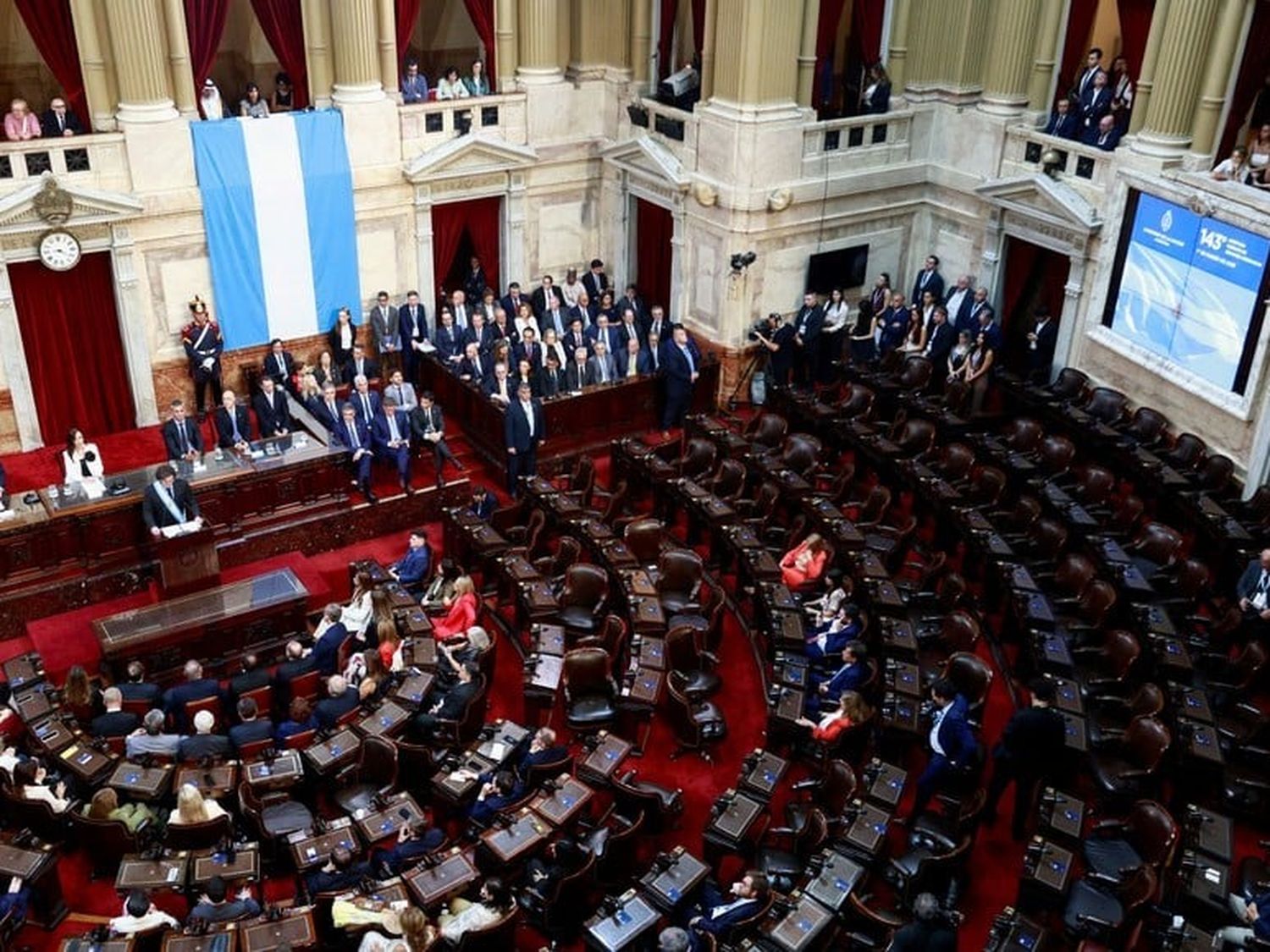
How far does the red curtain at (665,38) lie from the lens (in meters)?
18.8

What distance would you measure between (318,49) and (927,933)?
48.0 feet

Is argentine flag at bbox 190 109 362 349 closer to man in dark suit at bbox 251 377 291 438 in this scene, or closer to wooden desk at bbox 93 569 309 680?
man in dark suit at bbox 251 377 291 438

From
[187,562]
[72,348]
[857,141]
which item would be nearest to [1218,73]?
[857,141]

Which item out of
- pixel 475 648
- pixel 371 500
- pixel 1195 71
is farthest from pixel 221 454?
pixel 1195 71

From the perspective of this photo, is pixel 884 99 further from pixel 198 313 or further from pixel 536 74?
pixel 198 313

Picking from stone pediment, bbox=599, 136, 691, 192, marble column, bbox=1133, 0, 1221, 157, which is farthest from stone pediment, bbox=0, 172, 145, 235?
marble column, bbox=1133, 0, 1221, 157

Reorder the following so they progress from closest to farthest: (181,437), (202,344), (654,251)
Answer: (181,437) → (202,344) → (654,251)

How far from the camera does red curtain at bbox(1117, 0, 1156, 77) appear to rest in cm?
1627

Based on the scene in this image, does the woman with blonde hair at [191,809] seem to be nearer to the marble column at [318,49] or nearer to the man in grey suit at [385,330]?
the man in grey suit at [385,330]

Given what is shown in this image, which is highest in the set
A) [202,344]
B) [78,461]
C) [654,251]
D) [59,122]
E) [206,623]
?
[59,122]

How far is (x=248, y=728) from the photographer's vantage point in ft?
35.2

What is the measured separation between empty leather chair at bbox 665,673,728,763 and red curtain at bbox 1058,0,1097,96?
11123mm

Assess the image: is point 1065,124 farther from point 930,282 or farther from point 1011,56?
point 930,282

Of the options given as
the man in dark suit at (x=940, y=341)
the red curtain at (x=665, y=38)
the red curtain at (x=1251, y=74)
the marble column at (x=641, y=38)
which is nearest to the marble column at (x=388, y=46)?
the marble column at (x=641, y=38)
